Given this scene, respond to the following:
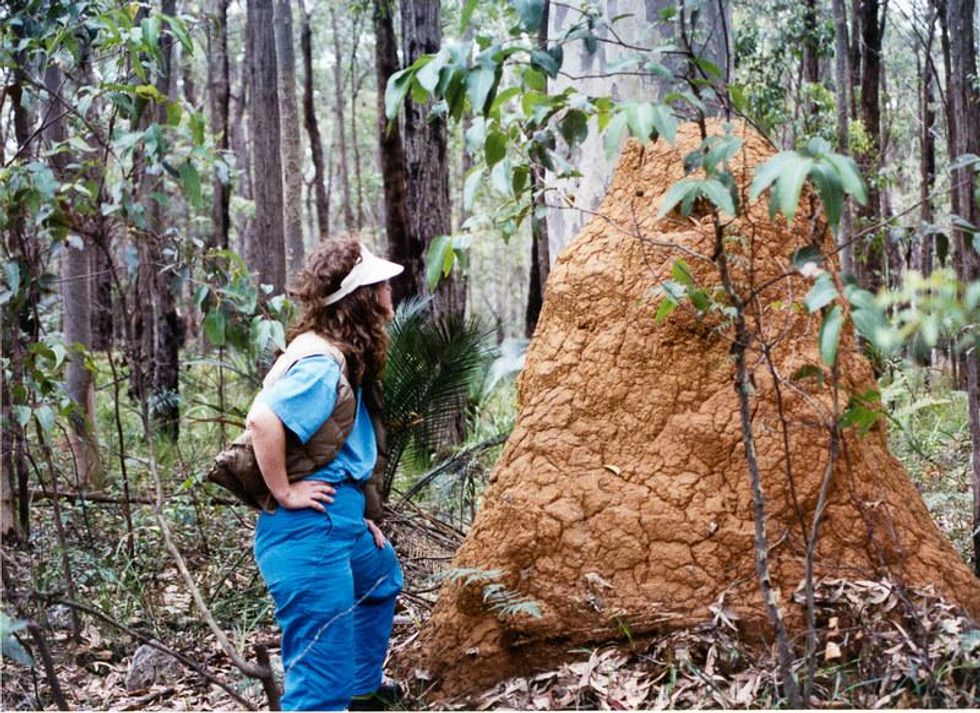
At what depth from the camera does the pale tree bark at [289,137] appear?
1316 cm

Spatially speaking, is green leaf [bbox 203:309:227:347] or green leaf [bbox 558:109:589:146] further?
green leaf [bbox 203:309:227:347]

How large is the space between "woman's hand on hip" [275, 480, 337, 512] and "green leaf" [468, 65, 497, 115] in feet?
4.68

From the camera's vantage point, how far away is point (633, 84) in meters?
4.11

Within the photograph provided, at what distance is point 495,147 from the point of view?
280 cm

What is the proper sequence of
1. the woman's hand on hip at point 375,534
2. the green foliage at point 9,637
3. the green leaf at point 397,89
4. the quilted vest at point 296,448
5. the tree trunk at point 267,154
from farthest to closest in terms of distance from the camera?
the tree trunk at point 267,154 < the woman's hand on hip at point 375,534 < the quilted vest at point 296,448 < the green leaf at point 397,89 < the green foliage at point 9,637

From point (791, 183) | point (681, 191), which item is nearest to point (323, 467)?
point (681, 191)

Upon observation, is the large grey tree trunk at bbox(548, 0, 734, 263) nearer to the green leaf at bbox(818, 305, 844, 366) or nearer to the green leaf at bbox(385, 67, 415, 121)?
the green leaf at bbox(385, 67, 415, 121)

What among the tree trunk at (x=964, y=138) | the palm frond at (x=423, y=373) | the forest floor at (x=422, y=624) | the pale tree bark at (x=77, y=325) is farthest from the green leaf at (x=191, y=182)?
the pale tree bark at (x=77, y=325)

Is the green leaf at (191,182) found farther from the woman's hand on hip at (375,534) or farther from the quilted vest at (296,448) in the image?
the woman's hand on hip at (375,534)

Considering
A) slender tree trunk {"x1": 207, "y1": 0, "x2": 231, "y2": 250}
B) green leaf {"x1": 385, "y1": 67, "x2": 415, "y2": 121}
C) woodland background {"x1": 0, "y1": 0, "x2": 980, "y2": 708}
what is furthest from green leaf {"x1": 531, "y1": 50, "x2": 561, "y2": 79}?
slender tree trunk {"x1": 207, "y1": 0, "x2": 231, "y2": 250}

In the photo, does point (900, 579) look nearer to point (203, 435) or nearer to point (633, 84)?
point (633, 84)

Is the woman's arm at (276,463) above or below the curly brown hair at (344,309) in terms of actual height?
below

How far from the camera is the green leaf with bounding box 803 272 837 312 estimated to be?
81.3 inches

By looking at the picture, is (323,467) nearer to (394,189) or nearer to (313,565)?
(313,565)
